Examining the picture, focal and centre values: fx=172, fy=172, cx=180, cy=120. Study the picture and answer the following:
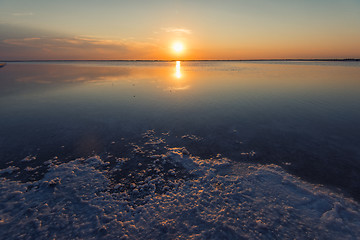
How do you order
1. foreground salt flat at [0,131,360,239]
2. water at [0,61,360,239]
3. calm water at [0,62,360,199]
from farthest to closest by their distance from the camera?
calm water at [0,62,360,199]
water at [0,61,360,239]
foreground salt flat at [0,131,360,239]

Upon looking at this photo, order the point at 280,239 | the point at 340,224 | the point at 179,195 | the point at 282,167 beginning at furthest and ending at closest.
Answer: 1. the point at 282,167
2. the point at 179,195
3. the point at 340,224
4. the point at 280,239

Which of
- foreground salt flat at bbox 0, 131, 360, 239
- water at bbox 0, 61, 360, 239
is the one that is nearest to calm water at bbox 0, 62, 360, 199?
water at bbox 0, 61, 360, 239

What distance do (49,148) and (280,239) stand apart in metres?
13.7

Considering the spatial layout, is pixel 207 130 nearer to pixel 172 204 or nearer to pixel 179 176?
pixel 179 176

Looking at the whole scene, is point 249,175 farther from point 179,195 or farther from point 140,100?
point 140,100

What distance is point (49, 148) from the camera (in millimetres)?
11633

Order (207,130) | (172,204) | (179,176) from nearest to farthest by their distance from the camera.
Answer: (172,204), (179,176), (207,130)

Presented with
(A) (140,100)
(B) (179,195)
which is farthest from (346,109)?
(A) (140,100)

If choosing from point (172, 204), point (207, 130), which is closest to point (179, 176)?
point (172, 204)

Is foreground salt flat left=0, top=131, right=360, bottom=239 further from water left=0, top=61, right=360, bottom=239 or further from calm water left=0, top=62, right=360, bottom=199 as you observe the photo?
calm water left=0, top=62, right=360, bottom=199

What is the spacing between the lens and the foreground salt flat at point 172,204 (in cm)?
625

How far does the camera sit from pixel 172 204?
742cm

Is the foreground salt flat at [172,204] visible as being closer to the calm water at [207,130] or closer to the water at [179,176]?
the water at [179,176]

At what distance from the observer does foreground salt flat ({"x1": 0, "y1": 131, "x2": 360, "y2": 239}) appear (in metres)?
6.25
